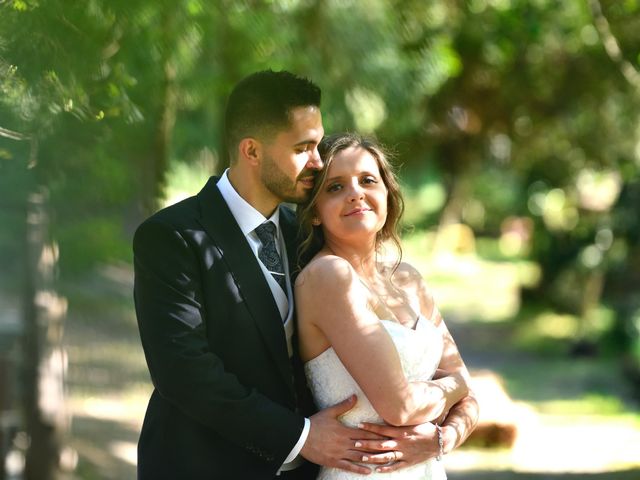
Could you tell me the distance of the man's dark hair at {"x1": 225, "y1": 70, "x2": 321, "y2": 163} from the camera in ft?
9.56

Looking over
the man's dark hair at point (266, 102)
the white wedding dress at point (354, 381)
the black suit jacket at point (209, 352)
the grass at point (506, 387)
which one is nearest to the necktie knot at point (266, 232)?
the black suit jacket at point (209, 352)

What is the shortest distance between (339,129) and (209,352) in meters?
7.06

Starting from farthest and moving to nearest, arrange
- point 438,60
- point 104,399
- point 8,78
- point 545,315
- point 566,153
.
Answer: point 566,153
point 545,315
point 104,399
point 438,60
point 8,78

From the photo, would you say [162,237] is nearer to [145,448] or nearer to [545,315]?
[145,448]

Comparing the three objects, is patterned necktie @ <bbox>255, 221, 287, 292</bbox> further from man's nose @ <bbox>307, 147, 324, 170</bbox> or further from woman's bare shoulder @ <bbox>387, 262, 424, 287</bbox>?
woman's bare shoulder @ <bbox>387, 262, 424, 287</bbox>

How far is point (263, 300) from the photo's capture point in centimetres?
285

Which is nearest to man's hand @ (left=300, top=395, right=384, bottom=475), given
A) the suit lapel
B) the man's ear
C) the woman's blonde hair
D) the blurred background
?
the suit lapel

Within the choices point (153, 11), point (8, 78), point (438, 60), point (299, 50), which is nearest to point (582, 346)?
point (438, 60)

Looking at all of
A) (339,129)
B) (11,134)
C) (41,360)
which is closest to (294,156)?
(11,134)

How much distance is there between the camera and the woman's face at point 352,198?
9.62 ft

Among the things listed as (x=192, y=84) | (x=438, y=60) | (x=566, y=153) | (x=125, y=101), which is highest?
(x=566, y=153)

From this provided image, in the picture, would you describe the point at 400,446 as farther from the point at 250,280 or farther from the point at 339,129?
the point at 339,129

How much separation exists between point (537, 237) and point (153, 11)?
15.5 meters

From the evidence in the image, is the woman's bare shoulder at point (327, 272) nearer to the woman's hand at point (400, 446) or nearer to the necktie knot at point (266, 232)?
the necktie knot at point (266, 232)
